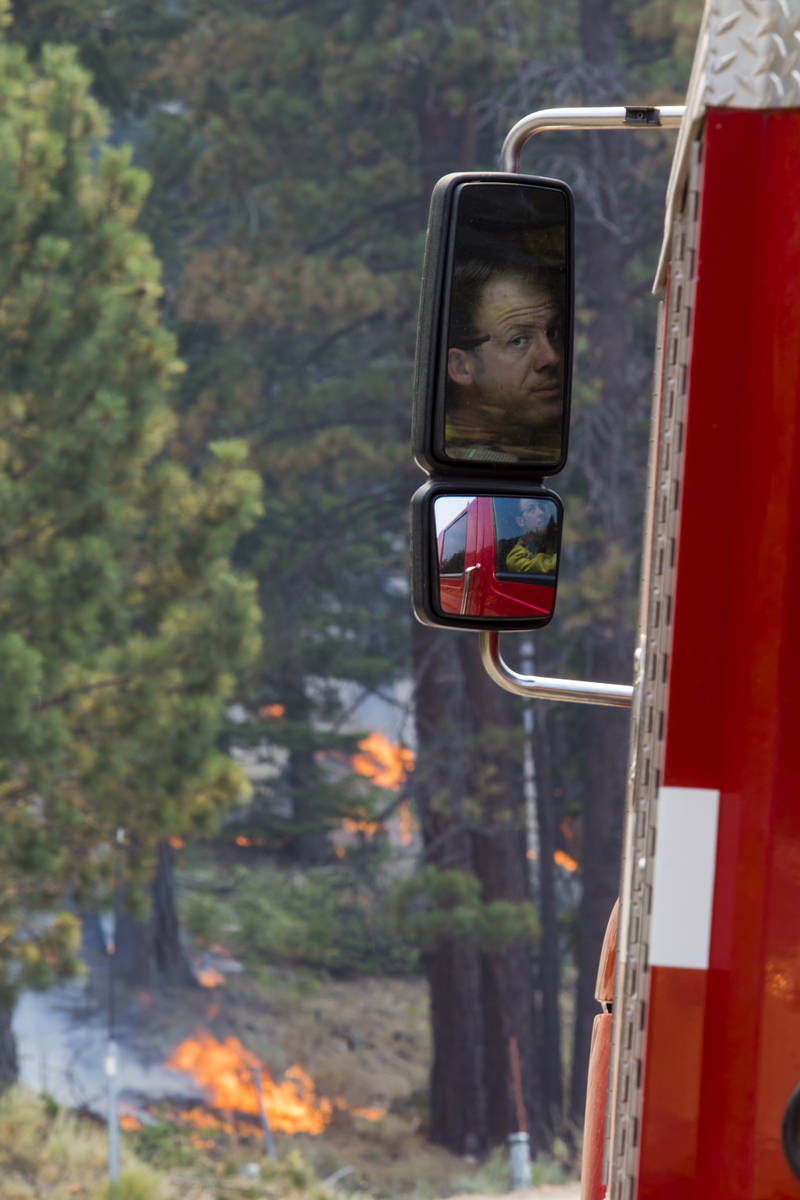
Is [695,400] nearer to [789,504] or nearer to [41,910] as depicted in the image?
[789,504]

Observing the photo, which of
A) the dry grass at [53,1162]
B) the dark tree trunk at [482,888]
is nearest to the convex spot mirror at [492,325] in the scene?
the dry grass at [53,1162]

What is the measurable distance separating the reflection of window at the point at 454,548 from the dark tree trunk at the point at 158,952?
1615 centimetres

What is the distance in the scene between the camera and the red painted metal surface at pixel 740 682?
115cm

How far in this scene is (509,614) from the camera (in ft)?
5.05

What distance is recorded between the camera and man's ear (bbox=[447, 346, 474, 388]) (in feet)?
4.65

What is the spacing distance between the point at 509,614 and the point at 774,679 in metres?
0.44

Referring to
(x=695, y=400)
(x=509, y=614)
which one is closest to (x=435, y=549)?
(x=509, y=614)

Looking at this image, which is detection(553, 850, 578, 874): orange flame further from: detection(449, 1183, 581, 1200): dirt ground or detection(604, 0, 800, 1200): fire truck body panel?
detection(604, 0, 800, 1200): fire truck body panel

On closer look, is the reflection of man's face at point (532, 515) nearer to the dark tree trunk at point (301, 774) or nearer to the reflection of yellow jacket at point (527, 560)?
the reflection of yellow jacket at point (527, 560)

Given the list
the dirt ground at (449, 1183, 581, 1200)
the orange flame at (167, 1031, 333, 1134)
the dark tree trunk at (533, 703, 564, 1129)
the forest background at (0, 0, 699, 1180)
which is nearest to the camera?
the forest background at (0, 0, 699, 1180)

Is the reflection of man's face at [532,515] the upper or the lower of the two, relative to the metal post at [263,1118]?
upper

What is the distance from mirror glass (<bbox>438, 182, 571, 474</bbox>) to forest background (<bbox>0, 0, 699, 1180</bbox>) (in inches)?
261

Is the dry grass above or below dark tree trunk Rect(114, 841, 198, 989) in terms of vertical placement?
above

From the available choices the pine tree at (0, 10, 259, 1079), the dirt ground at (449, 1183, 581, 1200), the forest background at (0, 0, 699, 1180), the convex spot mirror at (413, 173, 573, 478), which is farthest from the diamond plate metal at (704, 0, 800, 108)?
the dirt ground at (449, 1183, 581, 1200)
